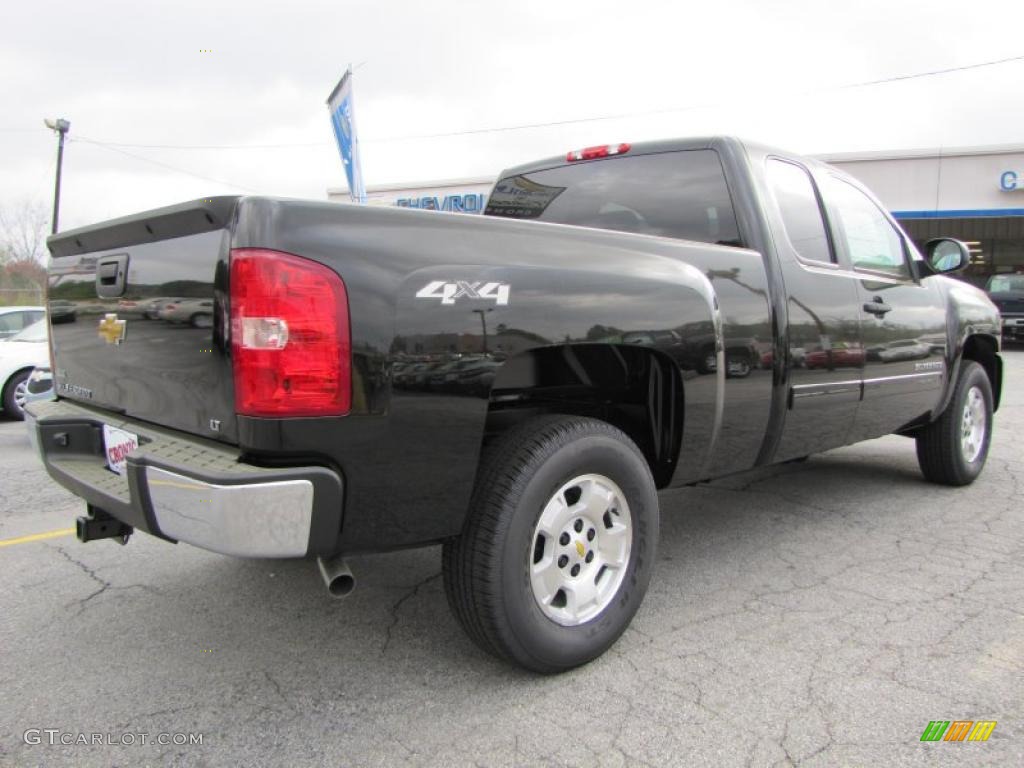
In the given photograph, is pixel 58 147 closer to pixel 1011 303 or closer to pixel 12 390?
pixel 12 390

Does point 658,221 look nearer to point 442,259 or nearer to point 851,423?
point 851,423

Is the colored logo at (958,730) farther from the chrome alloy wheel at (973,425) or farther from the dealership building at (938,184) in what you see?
the dealership building at (938,184)

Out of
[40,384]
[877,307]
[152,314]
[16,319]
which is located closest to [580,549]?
[152,314]

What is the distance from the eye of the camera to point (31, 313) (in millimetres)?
11078

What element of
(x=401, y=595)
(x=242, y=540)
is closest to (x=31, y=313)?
(x=401, y=595)

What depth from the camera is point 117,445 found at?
100 inches

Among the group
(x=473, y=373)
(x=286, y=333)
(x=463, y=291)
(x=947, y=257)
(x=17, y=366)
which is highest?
(x=947, y=257)

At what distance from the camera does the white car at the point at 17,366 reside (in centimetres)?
920

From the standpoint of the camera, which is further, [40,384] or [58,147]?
[58,147]

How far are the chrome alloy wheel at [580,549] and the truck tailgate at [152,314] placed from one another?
Result: 3.49 ft

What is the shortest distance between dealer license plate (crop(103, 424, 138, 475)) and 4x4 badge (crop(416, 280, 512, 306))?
1109 millimetres

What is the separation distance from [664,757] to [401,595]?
1.48 metres

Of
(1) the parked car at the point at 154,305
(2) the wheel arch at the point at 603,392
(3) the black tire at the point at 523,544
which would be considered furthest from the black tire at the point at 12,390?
(3) the black tire at the point at 523,544

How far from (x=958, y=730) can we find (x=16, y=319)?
40.0 ft
